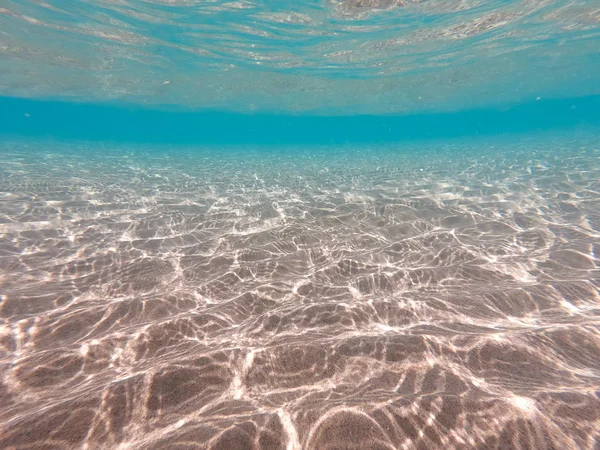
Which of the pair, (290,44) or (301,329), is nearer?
(301,329)

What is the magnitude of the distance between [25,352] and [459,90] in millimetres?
53032

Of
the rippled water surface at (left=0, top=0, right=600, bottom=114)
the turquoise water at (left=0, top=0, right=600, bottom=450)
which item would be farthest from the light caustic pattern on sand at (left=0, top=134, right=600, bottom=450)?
the rippled water surface at (left=0, top=0, right=600, bottom=114)

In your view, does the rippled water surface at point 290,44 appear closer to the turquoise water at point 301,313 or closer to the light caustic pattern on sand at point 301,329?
the turquoise water at point 301,313

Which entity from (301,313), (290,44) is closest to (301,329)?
(301,313)

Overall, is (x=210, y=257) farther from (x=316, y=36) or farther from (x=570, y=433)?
(x=316, y=36)

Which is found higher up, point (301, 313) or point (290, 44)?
Answer: point (290, 44)

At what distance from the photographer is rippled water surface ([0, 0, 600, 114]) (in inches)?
617

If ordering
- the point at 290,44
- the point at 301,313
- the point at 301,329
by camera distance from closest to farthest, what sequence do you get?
the point at 301,329, the point at 301,313, the point at 290,44

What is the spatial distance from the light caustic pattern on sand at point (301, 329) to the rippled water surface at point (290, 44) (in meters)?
14.9

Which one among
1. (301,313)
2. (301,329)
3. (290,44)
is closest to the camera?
(301,329)

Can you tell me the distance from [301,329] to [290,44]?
75.6ft

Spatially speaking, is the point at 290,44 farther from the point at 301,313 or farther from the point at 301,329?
the point at 301,329

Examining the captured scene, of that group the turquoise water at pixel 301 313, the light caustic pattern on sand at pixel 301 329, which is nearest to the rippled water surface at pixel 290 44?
the turquoise water at pixel 301 313

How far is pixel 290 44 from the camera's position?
20375 millimetres
